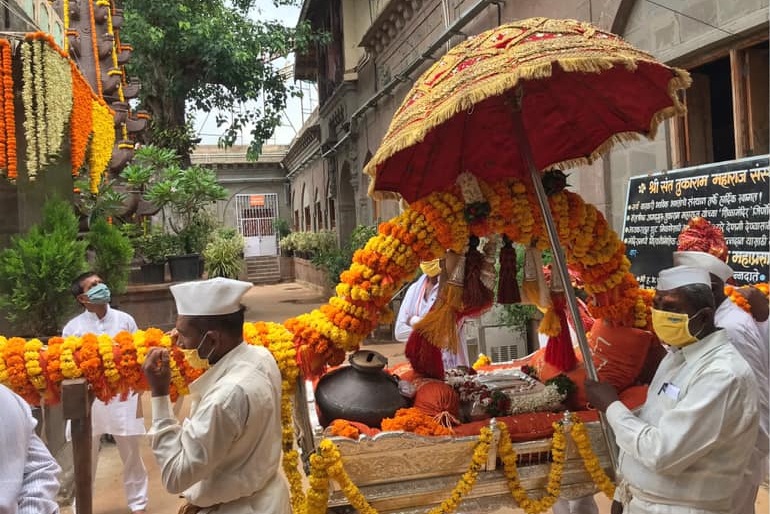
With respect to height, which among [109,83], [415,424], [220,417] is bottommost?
[415,424]

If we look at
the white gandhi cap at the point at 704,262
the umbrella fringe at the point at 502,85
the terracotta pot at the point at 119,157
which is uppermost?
the terracotta pot at the point at 119,157

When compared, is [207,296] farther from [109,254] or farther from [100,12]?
[100,12]

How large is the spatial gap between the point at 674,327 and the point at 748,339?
110cm

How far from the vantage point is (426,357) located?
370 cm

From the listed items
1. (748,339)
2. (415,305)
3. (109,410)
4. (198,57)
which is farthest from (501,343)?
(198,57)

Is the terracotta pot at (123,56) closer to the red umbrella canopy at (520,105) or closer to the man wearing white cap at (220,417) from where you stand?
the red umbrella canopy at (520,105)

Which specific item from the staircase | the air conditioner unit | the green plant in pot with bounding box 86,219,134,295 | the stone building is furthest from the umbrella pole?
the staircase

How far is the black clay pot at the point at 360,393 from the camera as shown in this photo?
10.2ft

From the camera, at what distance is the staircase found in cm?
Answer: 2652

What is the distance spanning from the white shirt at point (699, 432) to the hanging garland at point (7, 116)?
5.61 meters

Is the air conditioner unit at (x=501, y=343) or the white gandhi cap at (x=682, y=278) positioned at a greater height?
the white gandhi cap at (x=682, y=278)

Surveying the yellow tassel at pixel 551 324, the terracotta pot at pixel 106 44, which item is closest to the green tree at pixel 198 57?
the terracotta pot at pixel 106 44

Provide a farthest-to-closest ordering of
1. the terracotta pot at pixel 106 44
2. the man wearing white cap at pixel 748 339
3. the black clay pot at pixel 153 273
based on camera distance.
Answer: the black clay pot at pixel 153 273 < the terracotta pot at pixel 106 44 < the man wearing white cap at pixel 748 339

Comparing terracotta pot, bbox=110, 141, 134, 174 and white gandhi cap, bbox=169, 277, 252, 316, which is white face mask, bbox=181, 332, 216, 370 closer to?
white gandhi cap, bbox=169, 277, 252, 316
